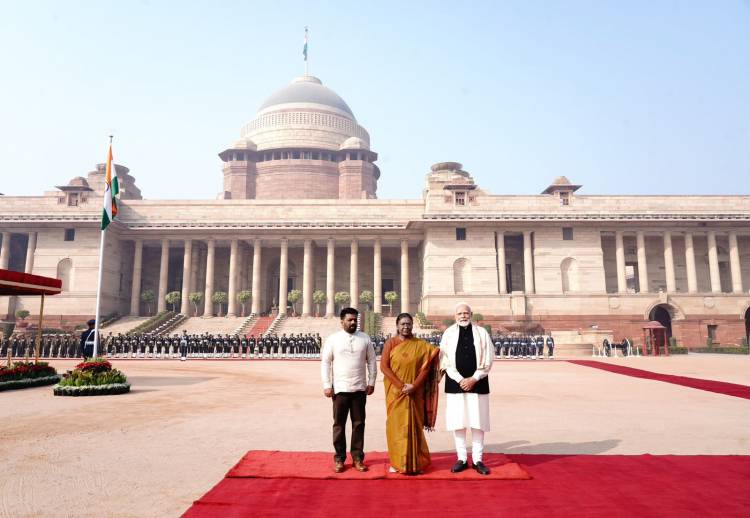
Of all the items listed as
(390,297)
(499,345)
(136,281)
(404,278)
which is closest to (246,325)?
(136,281)

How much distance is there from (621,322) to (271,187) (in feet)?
147

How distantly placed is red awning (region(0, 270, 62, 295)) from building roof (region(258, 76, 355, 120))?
208 feet

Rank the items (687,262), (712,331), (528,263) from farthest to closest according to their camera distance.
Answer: (687,262)
(528,263)
(712,331)

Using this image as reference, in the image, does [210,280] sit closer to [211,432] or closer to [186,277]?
[186,277]

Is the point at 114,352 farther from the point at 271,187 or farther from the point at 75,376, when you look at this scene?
the point at 271,187

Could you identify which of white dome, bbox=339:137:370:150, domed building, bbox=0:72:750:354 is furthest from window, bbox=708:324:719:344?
white dome, bbox=339:137:370:150

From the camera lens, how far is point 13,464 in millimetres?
6145

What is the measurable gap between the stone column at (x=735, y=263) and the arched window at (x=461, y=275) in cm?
2387

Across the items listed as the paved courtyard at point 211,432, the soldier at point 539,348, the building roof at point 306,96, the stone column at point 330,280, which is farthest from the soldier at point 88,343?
the building roof at point 306,96

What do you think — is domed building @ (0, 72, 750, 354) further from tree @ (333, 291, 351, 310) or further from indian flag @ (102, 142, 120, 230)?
indian flag @ (102, 142, 120, 230)

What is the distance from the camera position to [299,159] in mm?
67500

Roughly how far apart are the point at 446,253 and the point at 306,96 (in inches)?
1674

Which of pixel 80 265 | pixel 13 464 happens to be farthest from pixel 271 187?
pixel 13 464

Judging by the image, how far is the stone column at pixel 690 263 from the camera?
44.7 metres
